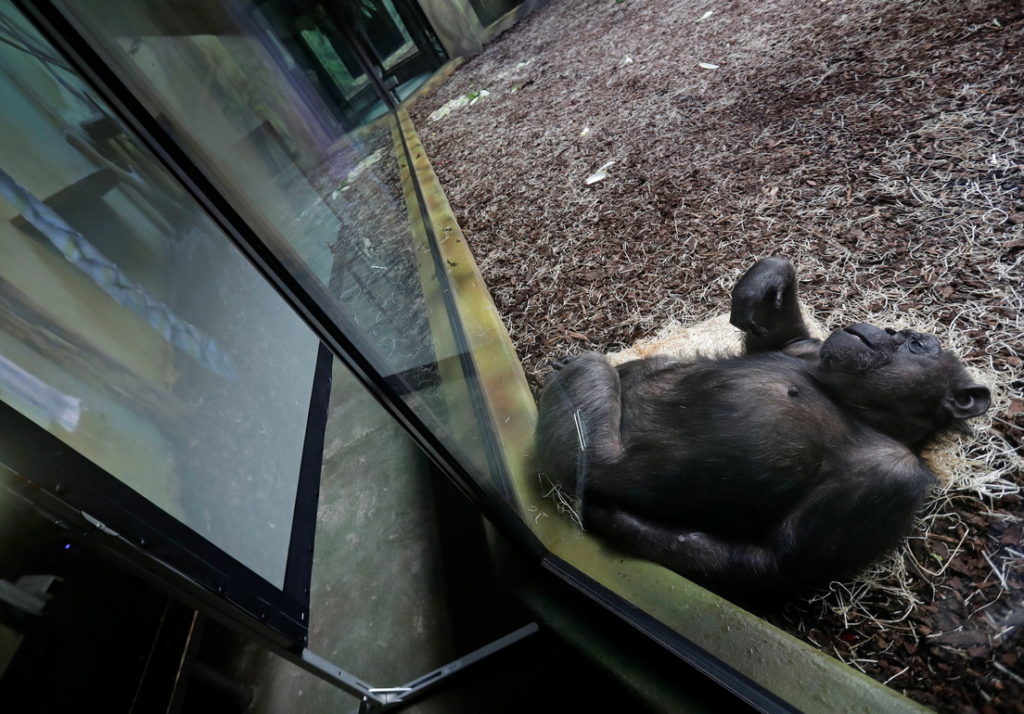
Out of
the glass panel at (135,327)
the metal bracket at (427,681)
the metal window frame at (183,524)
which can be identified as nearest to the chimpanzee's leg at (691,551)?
the metal window frame at (183,524)

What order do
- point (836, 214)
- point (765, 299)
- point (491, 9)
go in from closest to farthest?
point (765, 299) < point (836, 214) < point (491, 9)

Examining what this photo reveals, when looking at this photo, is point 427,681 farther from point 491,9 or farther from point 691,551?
point 491,9

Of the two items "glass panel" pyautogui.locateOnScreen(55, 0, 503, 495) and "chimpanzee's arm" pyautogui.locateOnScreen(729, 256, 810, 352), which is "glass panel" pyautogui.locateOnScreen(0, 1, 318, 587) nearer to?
"glass panel" pyautogui.locateOnScreen(55, 0, 503, 495)

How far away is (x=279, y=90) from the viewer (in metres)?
2.28

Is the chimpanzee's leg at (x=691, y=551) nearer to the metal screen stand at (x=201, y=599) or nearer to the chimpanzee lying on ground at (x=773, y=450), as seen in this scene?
the chimpanzee lying on ground at (x=773, y=450)

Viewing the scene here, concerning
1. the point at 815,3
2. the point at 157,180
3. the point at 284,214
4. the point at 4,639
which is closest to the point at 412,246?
the point at 157,180

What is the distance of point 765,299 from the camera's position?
1.62 metres

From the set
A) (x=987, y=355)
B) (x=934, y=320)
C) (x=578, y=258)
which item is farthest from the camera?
(x=578, y=258)

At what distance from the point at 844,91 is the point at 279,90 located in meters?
2.58

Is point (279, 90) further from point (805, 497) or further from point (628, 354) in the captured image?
point (805, 497)

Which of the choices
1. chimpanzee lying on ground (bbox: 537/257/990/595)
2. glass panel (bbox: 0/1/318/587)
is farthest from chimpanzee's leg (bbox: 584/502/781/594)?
glass panel (bbox: 0/1/318/587)

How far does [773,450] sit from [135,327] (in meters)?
1.96

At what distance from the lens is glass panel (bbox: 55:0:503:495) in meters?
0.87

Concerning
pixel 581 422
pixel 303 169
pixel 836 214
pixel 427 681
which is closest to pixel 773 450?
pixel 581 422
